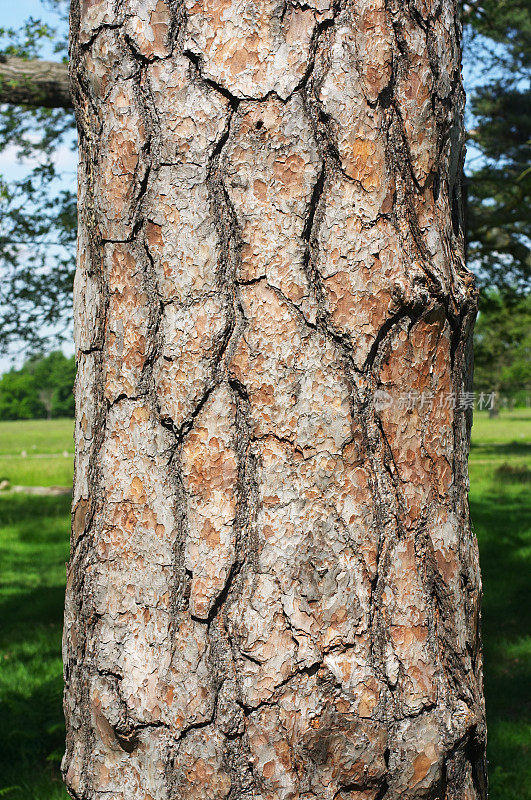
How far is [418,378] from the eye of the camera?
3.78ft

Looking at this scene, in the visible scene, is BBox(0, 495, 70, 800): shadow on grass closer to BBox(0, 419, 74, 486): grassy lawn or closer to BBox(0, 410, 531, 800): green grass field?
BBox(0, 410, 531, 800): green grass field

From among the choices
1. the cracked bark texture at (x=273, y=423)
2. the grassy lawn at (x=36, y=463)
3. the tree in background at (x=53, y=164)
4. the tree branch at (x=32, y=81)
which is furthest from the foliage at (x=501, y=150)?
the grassy lawn at (x=36, y=463)

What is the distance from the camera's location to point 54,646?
187 inches

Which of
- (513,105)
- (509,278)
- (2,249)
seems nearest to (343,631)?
(2,249)

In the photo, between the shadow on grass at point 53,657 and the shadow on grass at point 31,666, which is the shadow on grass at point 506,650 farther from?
the shadow on grass at point 31,666

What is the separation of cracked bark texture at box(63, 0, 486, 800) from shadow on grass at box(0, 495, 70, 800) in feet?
7.63

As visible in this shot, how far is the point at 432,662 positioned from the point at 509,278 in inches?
420

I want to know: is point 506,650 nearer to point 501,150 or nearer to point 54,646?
point 54,646

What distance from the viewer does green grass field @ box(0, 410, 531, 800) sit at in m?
3.23

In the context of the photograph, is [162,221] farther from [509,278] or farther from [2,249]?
[509,278]

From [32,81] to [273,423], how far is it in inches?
211

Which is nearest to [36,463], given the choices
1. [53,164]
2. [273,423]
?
[53,164]

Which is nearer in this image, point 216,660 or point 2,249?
point 216,660

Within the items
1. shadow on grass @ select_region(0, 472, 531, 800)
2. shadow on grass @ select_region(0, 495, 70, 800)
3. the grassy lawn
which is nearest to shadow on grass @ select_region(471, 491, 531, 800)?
shadow on grass @ select_region(0, 472, 531, 800)
